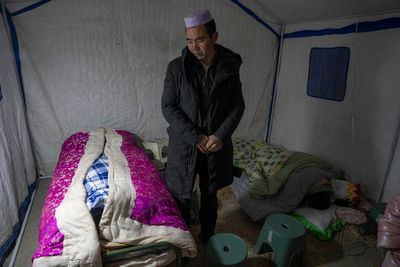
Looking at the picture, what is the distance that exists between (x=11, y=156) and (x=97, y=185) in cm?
98

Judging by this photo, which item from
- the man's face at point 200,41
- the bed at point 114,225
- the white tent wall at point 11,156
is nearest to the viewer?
the bed at point 114,225

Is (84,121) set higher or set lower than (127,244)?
higher

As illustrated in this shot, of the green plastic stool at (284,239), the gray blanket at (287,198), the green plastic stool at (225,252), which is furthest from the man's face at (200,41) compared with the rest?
the gray blanket at (287,198)

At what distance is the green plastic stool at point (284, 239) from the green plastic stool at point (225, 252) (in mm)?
289

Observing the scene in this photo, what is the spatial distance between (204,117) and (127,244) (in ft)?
2.53

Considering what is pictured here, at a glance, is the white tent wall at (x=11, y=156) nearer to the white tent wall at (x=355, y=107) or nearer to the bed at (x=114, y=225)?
the bed at (x=114, y=225)

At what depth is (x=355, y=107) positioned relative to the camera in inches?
94.5

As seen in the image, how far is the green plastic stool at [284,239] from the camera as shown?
1635 millimetres

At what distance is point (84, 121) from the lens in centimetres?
281

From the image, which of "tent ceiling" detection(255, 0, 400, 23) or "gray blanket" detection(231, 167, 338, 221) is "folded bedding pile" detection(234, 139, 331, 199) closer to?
"gray blanket" detection(231, 167, 338, 221)

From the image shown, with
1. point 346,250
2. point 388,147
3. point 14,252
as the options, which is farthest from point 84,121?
point 388,147

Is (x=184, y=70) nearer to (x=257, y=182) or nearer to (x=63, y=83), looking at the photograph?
(x=257, y=182)

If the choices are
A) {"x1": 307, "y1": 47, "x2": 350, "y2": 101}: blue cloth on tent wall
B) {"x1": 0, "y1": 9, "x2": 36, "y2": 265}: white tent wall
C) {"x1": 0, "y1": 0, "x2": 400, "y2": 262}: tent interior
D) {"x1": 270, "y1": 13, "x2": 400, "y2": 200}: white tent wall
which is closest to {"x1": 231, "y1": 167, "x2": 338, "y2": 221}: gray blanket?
{"x1": 270, "y1": 13, "x2": 400, "y2": 200}: white tent wall

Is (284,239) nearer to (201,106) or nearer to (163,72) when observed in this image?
(201,106)
